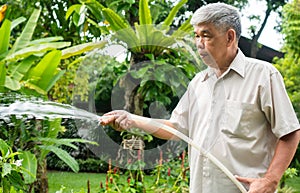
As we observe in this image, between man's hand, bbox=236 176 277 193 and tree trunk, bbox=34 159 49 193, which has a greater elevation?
man's hand, bbox=236 176 277 193

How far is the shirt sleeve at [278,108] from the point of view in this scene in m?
1.48

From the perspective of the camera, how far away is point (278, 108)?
1485mm

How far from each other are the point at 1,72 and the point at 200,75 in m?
A: 2.08

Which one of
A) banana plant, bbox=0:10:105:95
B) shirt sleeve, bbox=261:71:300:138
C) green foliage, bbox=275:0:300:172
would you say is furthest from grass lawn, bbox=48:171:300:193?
green foliage, bbox=275:0:300:172

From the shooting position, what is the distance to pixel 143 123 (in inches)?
60.2

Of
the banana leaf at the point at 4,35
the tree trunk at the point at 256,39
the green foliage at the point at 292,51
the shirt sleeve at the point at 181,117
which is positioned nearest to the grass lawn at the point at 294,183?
the green foliage at the point at 292,51

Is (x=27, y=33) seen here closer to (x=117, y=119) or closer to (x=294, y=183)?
(x=117, y=119)

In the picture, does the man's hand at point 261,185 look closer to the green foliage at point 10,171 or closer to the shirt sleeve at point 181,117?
the shirt sleeve at point 181,117

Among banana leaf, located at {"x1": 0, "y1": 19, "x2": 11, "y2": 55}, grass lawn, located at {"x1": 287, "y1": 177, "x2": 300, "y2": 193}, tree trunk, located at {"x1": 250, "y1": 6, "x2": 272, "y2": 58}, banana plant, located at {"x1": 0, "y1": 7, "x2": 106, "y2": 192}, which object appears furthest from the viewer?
tree trunk, located at {"x1": 250, "y1": 6, "x2": 272, "y2": 58}

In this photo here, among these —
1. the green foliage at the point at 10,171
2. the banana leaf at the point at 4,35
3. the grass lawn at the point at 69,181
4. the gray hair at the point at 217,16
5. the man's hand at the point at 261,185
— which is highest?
the gray hair at the point at 217,16

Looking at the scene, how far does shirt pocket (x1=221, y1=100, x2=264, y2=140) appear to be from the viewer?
152cm

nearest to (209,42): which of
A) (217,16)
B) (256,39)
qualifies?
(217,16)

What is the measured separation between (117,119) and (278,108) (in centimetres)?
42

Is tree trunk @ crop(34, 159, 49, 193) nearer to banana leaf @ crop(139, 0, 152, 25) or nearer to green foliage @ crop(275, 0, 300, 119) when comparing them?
banana leaf @ crop(139, 0, 152, 25)
